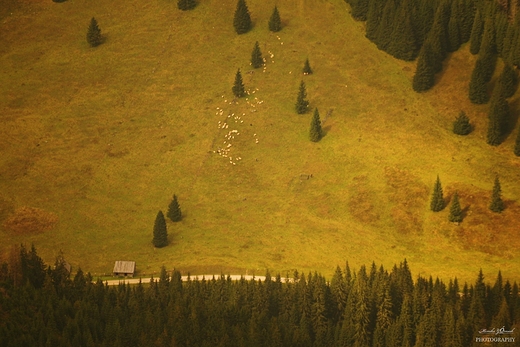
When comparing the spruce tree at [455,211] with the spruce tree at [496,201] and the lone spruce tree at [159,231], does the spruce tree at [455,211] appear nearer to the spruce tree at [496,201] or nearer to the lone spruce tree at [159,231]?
the spruce tree at [496,201]

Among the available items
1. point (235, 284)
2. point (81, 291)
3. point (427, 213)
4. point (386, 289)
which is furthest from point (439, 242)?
point (81, 291)

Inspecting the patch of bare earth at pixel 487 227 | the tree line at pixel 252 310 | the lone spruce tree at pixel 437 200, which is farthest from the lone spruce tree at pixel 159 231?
the patch of bare earth at pixel 487 227

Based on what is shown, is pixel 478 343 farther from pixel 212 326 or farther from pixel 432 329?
pixel 212 326

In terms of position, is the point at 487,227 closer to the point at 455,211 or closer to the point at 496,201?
the point at 496,201

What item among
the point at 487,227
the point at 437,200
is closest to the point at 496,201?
the point at 487,227

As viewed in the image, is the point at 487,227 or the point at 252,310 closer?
the point at 252,310
